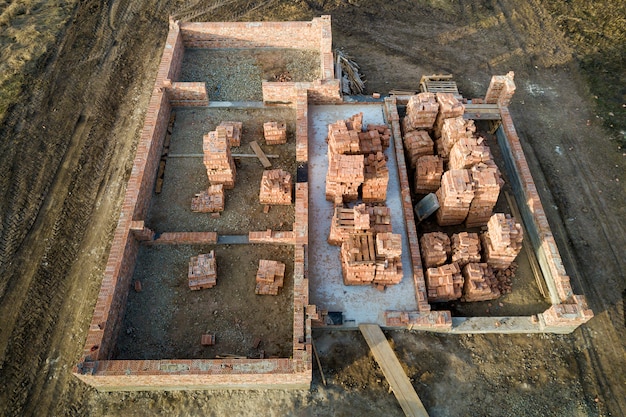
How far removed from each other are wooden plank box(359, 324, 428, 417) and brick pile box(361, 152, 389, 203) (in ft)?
11.3

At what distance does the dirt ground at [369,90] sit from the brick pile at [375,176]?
3660 millimetres

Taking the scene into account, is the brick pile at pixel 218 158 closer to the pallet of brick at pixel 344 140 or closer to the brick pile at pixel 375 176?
the pallet of brick at pixel 344 140

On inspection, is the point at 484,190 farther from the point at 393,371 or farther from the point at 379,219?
the point at 393,371

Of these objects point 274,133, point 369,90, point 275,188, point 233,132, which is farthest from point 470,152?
point 233,132

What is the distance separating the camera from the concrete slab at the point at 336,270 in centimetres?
1026

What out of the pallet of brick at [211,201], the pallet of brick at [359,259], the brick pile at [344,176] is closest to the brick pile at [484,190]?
the brick pile at [344,176]

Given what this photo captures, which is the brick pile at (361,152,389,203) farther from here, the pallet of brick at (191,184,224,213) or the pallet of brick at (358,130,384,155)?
the pallet of brick at (191,184,224,213)

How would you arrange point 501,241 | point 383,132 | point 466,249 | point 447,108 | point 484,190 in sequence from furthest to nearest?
point 383,132
point 447,108
point 484,190
point 466,249
point 501,241

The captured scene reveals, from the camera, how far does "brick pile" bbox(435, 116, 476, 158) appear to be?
1160 centimetres

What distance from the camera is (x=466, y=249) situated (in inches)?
419

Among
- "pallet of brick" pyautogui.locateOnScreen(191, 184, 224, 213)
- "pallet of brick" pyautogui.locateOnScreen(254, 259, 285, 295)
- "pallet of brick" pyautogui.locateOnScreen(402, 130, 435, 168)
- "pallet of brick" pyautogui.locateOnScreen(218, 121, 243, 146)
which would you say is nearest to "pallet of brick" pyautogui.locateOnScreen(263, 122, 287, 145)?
"pallet of brick" pyautogui.locateOnScreen(218, 121, 243, 146)

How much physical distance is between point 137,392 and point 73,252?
467 cm

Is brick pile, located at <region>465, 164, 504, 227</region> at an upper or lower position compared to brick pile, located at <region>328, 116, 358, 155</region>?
lower

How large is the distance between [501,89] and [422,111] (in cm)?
313
